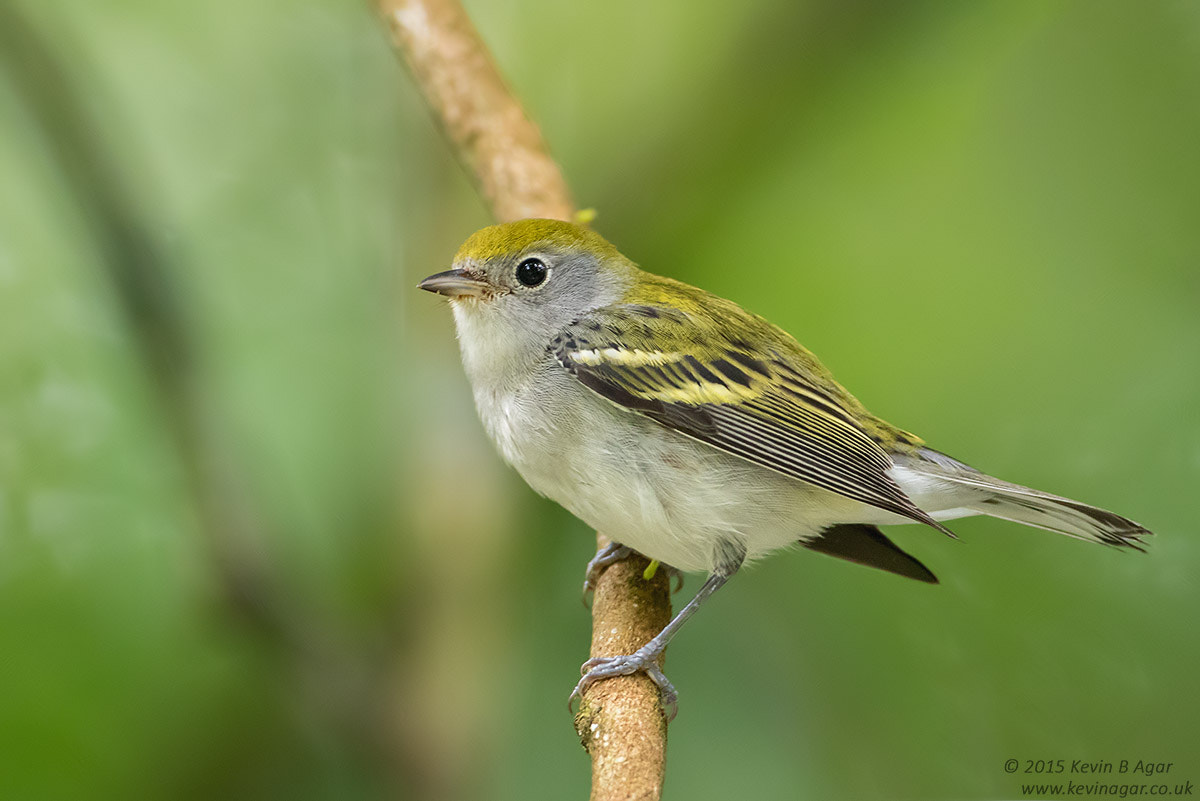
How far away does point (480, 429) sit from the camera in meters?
3.73

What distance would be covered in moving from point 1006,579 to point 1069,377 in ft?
2.27

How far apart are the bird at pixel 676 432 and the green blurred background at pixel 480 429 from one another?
0.83 metres

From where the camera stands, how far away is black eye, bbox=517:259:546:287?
268cm

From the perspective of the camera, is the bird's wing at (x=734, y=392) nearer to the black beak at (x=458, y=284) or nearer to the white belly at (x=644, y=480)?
the white belly at (x=644, y=480)

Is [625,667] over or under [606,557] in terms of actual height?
under

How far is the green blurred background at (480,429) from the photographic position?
321 cm

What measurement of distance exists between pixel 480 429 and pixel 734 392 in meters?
1.48

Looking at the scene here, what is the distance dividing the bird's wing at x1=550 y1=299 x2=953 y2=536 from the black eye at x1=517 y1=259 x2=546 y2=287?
17 centimetres

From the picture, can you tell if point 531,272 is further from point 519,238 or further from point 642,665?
point 642,665

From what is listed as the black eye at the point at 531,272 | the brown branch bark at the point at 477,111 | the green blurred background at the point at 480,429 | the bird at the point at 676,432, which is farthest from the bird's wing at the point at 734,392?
the green blurred background at the point at 480,429

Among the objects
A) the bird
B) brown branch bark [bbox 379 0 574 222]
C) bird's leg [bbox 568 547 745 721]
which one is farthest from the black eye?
bird's leg [bbox 568 547 745 721]

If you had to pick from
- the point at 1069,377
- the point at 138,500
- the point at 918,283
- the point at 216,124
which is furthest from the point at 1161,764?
the point at 216,124

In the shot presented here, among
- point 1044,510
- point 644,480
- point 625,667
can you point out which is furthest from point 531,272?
point 1044,510

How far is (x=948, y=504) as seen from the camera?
8.54 feet
